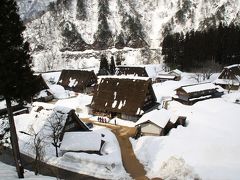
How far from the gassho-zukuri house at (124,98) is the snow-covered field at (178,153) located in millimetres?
2107

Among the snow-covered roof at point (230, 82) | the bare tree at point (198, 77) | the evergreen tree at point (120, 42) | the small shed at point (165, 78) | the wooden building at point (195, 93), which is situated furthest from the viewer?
the evergreen tree at point (120, 42)

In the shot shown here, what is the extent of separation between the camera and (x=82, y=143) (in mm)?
28125

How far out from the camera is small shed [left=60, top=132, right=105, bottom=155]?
2758 centimetres

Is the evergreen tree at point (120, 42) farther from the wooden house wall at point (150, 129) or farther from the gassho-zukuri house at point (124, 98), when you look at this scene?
the wooden house wall at point (150, 129)

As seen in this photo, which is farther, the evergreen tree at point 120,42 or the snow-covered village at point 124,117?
the evergreen tree at point 120,42

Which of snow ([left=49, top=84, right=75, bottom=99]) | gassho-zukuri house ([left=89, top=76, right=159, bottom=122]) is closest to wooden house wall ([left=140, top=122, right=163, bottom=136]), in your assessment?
gassho-zukuri house ([left=89, top=76, right=159, bottom=122])

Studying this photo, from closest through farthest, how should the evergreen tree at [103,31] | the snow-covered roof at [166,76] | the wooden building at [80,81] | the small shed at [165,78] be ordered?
the wooden building at [80,81], the small shed at [165,78], the snow-covered roof at [166,76], the evergreen tree at [103,31]

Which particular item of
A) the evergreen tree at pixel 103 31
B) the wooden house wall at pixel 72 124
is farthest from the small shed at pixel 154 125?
the evergreen tree at pixel 103 31

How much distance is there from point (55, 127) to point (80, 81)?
104 feet

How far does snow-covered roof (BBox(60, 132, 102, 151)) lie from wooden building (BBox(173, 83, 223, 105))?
20273 mm

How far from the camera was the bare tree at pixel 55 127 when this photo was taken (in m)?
28.2

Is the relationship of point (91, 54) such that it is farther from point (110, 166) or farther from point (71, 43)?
point (110, 166)

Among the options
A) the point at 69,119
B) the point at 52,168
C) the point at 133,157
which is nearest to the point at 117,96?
the point at 69,119

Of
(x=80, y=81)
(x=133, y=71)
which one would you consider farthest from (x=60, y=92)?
(x=133, y=71)
